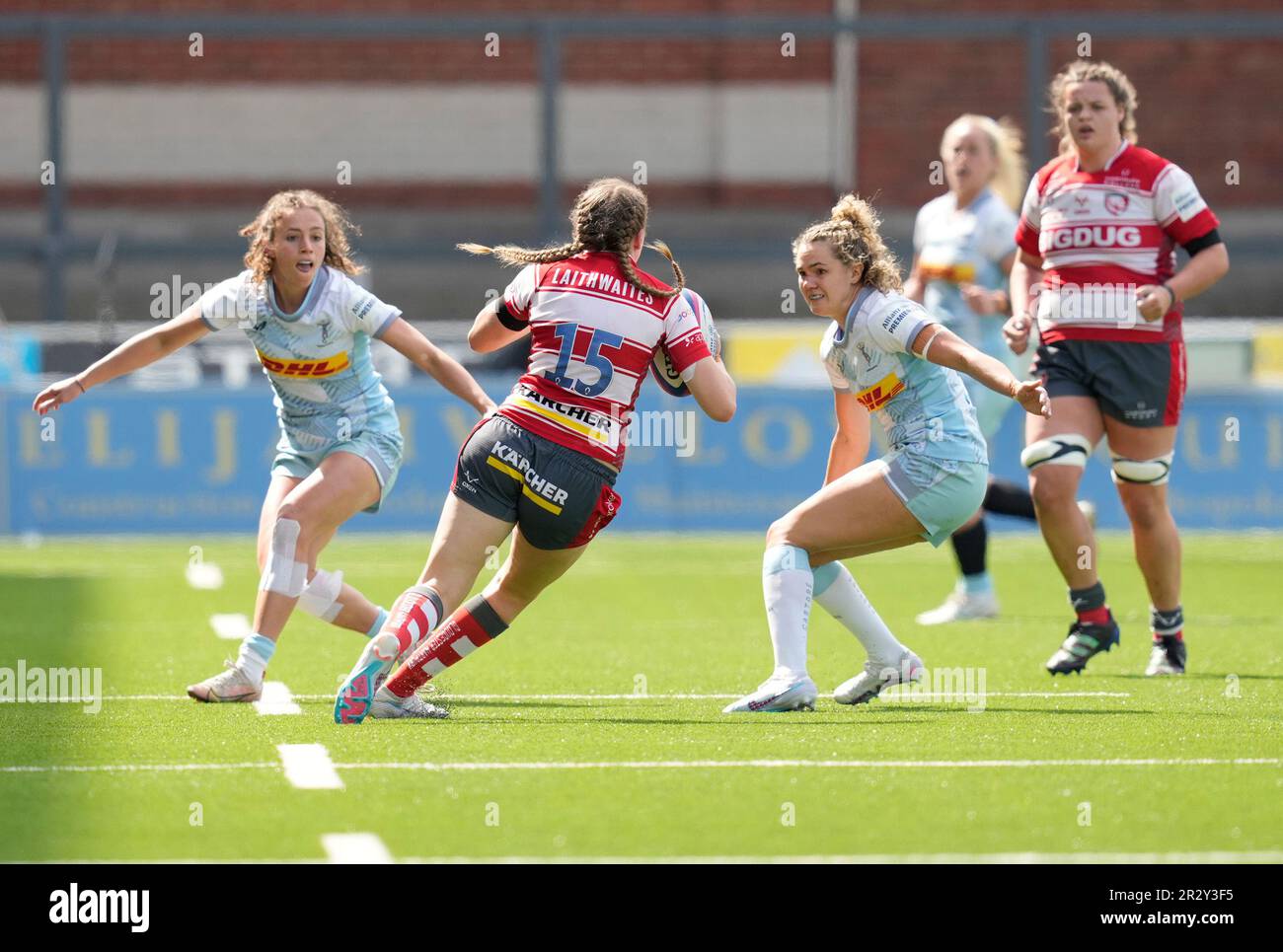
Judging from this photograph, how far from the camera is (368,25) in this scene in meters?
17.0

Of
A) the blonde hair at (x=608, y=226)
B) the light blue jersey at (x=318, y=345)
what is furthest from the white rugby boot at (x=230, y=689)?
the blonde hair at (x=608, y=226)

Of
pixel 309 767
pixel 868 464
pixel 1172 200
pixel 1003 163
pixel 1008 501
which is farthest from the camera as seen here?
pixel 1008 501

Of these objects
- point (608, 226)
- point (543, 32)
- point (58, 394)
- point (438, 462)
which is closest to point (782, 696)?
point (608, 226)

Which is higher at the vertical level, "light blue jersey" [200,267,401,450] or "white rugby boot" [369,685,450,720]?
"light blue jersey" [200,267,401,450]

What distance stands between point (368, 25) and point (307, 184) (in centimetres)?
462

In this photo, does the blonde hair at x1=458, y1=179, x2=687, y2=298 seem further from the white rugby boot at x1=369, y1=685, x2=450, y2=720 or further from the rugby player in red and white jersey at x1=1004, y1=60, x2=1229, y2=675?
the rugby player in red and white jersey at x1=1004, y1=60, x2=1229, y2=675

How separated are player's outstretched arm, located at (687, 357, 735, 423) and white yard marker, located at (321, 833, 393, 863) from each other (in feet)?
6.48

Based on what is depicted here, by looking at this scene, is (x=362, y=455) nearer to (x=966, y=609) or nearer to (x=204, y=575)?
(x=966, y=609)

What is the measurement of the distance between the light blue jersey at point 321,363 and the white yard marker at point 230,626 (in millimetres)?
2028

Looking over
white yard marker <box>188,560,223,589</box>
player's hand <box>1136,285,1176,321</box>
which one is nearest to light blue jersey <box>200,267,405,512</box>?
player's hand <box>1136,285,1176,321</box>

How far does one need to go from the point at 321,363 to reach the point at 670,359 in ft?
4.76

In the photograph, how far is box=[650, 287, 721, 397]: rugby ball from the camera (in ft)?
21.3

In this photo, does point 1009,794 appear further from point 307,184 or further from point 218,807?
point 307,184

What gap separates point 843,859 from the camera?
183 inches
